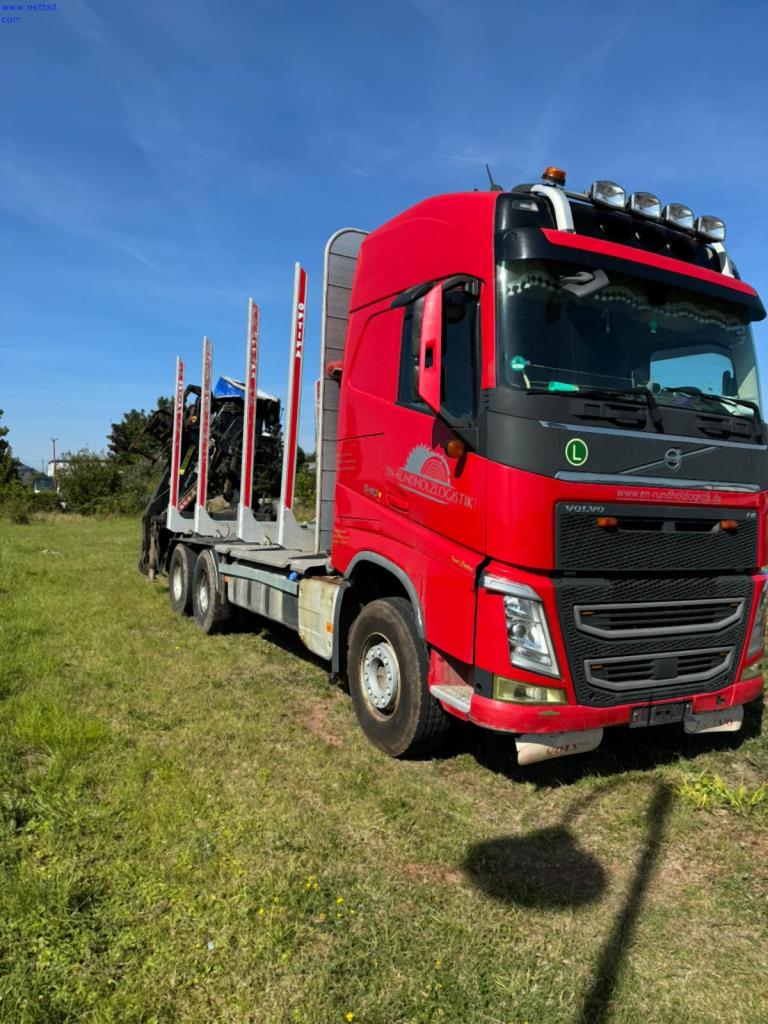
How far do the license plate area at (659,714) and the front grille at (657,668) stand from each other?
121 millimetres

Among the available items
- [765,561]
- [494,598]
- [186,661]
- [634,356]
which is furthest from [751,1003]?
[186,661]

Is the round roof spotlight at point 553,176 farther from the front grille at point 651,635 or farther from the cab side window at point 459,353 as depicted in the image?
the front grille at point 651,635

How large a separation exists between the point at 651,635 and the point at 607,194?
2563mm

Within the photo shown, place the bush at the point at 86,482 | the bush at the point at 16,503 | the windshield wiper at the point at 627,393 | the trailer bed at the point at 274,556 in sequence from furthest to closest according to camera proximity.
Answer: the bush at the point at 86,482
the bush at the point at 16,503
the trailer bed at the point at 274,556
the windshield wiper at the point at 627,393

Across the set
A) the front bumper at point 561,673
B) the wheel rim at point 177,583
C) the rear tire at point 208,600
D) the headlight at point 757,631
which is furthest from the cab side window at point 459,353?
the wheel rim at point 177,583

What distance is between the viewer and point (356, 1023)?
92.1 inches

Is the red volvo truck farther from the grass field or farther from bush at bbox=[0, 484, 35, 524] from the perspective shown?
bush at bbox=[0, 484, 35, 524]

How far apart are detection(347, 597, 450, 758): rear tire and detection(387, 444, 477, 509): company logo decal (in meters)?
0.77

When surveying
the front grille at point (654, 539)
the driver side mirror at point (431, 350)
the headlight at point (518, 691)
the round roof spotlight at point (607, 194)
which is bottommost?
the headlight at point (518, 691)

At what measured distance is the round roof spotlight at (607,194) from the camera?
4195 mm

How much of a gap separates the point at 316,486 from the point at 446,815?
2916mm

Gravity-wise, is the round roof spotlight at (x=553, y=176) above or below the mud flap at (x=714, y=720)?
above

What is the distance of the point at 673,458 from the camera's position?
12.6 feet

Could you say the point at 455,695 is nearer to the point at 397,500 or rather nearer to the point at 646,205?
the point at 397,500
